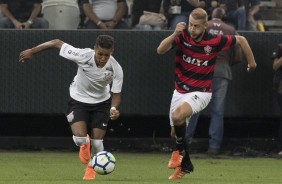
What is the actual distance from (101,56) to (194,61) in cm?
128

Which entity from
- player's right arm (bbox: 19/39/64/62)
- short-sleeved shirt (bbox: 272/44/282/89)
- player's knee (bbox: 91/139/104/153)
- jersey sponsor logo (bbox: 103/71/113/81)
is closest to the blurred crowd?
short-sleeved shirt (bbox: 272/44/282/89)

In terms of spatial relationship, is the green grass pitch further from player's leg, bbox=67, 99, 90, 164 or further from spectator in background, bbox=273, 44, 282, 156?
spectator in background, bbox=273, 44, 282, 156

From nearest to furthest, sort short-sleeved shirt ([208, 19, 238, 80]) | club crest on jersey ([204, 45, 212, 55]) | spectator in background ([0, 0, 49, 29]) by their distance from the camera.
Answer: club crest on jersey ([204, 45, 212, 55]) → short-sleeved shirt ([208, 19, 238, 80]) → spectator in background ([0, 0, 49, 29])

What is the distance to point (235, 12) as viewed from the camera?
58.9ft

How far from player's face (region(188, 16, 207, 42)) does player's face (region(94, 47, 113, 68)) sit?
1110mm

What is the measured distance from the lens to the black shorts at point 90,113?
41.9ft

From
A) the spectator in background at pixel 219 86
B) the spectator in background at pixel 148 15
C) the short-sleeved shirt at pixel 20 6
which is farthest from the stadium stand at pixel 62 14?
the spectator in background at pixel 219 86

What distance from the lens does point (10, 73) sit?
1686 cm

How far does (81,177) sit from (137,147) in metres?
4.82

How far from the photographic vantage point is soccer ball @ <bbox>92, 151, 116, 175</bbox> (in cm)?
1150

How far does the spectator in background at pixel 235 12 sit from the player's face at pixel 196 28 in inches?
210

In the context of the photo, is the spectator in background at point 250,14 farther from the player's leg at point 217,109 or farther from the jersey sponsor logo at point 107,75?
the jersey sponsor logo at point 107,75

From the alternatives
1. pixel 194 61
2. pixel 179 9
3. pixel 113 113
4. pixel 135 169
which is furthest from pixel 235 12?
pixel 113 113

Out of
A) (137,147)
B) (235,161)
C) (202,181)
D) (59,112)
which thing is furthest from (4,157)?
(202,181)
